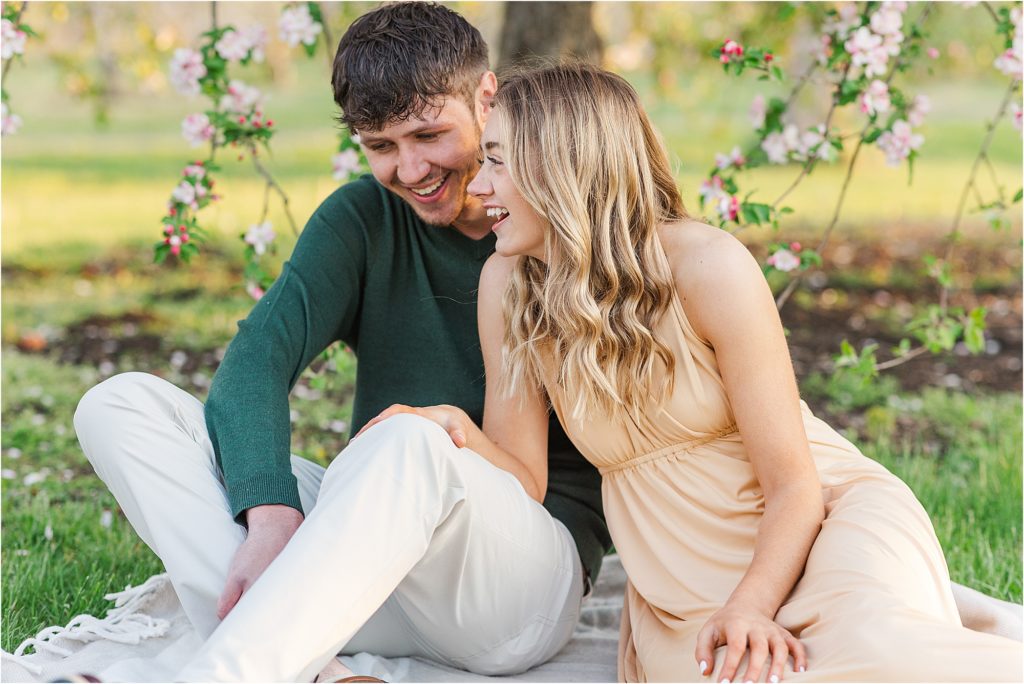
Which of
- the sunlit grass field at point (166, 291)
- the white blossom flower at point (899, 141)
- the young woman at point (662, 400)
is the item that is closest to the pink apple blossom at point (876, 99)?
the white blossom flower at point (899, 141)

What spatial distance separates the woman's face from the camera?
2.22 m

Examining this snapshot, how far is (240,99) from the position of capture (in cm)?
341

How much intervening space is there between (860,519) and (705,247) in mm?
597

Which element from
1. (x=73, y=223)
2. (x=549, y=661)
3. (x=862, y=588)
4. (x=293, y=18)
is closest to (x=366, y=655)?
(x=549, y=661)

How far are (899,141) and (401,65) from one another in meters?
1.57

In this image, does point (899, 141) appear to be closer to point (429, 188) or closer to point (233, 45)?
point (429, 188)

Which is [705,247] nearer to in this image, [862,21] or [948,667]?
[948,667]

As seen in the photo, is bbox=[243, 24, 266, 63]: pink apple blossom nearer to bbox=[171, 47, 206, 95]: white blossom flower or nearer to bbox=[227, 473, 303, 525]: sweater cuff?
bbox=[171, 47, 206, 95]: white blossom flower

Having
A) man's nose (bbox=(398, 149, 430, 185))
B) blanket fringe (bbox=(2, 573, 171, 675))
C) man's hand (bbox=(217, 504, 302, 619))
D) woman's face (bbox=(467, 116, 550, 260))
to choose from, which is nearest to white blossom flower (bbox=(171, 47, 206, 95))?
man's nose (bbox=(398, 149, 430, 185))

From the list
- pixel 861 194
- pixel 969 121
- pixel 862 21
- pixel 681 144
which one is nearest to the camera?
pixel 862 21

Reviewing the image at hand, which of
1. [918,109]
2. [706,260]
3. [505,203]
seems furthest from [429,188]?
[918,109]

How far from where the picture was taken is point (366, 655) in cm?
241

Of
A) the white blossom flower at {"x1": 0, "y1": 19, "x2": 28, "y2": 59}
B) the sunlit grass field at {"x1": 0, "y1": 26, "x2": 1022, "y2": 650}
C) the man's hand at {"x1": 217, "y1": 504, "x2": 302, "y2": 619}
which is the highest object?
the white blossom flower at {"x1": 0, "y1": 19, "x2": 28, "y2": 59}

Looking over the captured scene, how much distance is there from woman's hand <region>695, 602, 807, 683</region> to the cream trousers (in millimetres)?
471
